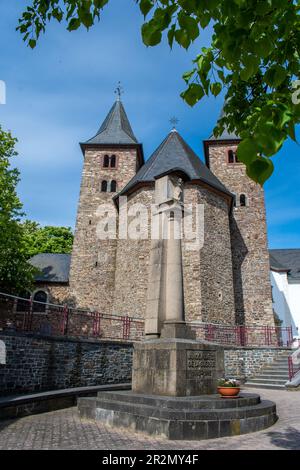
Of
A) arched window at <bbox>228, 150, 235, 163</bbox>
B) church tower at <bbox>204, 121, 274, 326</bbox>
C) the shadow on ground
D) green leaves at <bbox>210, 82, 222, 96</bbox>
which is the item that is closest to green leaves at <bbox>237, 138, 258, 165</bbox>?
green leaves at <bbox>210, 82, 222, 96</bbox>

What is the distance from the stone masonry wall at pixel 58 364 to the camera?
352 inches

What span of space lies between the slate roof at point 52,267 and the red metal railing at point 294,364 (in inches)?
614

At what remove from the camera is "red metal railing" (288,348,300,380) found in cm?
1342

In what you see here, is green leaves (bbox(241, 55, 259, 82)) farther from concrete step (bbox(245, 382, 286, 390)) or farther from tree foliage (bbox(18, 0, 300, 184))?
concrete step (bbox(245, 382, 286, 390))

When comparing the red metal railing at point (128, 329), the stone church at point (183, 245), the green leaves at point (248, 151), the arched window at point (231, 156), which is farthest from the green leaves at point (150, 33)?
the arched window at point (231, 156)

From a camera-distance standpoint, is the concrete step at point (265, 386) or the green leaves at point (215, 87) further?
the concrete step at point (265, 386)

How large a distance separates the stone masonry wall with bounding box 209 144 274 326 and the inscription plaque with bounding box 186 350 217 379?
596 inches

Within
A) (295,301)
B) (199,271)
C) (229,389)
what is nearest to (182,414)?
(229,389)

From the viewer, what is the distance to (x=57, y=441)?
538 cm

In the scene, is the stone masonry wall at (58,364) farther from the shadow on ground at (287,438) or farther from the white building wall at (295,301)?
the white building wall at (295,301)

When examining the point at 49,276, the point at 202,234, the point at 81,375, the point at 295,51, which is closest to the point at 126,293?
the point at 202,234

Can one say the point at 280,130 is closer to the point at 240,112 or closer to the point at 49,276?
the point at 240,112

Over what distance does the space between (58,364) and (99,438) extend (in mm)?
5034
